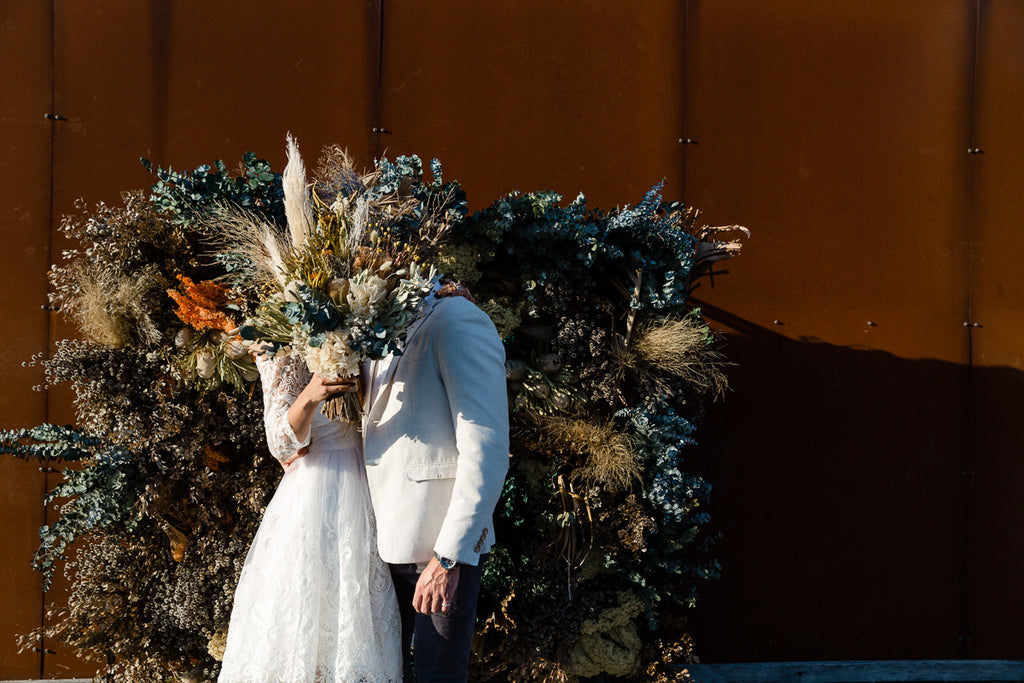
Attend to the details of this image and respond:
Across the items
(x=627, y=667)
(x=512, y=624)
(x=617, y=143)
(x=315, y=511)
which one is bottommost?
(x=627, y=667)

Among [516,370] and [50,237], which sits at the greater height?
[50,237]

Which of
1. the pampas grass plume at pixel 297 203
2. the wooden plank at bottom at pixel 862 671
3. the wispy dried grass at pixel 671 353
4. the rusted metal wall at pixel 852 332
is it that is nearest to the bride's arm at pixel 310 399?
the pampas grass plume at pixel 297 203

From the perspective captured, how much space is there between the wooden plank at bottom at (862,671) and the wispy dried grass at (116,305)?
3.07m

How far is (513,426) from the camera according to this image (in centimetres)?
319

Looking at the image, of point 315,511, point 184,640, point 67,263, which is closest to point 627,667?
point 315,511

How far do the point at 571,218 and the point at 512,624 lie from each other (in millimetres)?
1669

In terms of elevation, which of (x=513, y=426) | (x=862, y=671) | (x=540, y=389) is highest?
(x=540, y=389)

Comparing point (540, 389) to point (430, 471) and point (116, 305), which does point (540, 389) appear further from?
point (116, 305)

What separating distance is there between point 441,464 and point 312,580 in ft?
1.64

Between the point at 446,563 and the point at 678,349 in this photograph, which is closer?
the point at 446,563

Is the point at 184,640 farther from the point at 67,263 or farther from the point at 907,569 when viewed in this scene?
the point at 907,569

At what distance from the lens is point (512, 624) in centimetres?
308

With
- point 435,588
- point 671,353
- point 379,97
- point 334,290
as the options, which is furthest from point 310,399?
point 379,97

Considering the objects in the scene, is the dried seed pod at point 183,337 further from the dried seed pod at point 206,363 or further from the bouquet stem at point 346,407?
the bouquet stem at point 346,407
